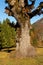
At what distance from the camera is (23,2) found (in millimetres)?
29875

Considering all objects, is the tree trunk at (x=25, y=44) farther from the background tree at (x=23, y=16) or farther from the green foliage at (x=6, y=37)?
the green foliage at (x=6, y=37)

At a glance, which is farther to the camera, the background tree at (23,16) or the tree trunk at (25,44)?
the tree trunk at (25,44)

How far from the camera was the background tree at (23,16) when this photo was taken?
2791 cm

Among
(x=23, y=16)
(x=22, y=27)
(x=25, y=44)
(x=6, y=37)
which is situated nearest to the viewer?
(x=23, y=16)

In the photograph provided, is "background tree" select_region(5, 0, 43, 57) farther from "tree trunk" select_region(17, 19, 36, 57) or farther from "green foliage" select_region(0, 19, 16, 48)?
"green foliage" select_region(0, 19, 16, 48)

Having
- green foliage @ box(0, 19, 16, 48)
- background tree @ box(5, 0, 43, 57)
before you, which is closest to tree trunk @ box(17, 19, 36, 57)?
background tree @ box(5, 0, 43, 57)

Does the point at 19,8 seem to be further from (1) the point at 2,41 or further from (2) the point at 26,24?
(1) the point at 2,41

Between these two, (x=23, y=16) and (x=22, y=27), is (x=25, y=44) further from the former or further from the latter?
(x=23, y=16)

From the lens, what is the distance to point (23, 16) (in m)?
28.6

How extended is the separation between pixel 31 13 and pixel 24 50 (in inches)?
211

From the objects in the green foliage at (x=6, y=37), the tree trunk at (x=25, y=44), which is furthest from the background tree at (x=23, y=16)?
the green foliage at (x=6, y=37)

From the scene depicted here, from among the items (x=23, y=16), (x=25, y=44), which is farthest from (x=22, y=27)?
(x=25, y=44)

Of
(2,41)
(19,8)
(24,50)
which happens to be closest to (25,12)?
(19,8)

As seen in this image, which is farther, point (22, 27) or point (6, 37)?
point (6, 37)
